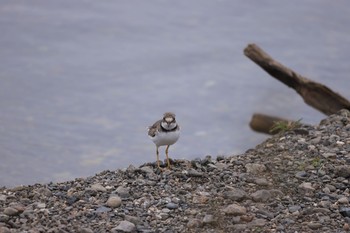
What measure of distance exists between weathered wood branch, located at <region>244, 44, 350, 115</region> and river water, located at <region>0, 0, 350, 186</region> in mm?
1398

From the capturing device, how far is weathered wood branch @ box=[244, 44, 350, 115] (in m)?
9.69

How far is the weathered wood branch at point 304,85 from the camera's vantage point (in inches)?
381

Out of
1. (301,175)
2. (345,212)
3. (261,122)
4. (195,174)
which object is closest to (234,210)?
(195,174)

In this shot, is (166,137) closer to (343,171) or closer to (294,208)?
(294,208)

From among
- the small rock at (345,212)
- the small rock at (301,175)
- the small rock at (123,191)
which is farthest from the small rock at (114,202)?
the small rock at (345,212)

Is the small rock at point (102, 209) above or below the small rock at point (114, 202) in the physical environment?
below

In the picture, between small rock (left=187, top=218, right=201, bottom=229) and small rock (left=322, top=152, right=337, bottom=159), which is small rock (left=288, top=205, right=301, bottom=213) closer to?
small rock (left=187, top=218, right=201, bottom=229)

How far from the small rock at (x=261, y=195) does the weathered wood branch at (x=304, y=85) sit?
3.18 metres

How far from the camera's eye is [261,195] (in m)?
6.71

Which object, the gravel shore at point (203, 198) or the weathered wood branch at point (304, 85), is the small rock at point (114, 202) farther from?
the weathered wood branch at point (304, 85)

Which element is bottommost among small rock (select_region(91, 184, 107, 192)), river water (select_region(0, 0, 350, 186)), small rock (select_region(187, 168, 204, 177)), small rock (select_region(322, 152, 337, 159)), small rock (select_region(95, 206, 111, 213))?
small rock (select_region(95, 206, 111, 213))

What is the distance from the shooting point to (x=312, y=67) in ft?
41.5

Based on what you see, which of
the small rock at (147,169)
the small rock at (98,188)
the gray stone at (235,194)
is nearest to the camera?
the gray stone at (235,194)

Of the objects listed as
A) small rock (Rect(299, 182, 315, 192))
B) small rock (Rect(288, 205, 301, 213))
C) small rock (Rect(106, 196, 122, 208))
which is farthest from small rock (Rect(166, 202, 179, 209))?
small rock (Rect(299, 182, 315, 192))
